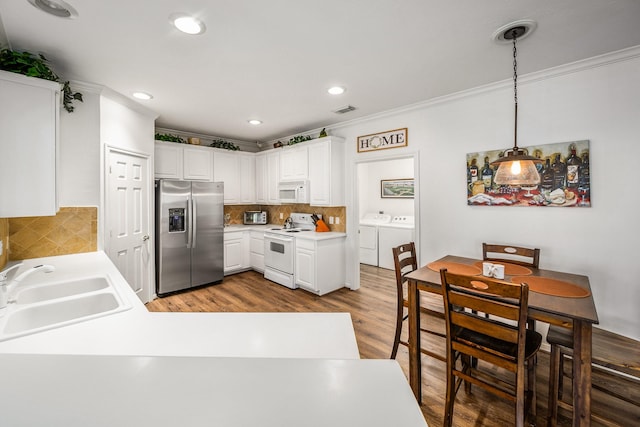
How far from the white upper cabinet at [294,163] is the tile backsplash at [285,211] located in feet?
2.12

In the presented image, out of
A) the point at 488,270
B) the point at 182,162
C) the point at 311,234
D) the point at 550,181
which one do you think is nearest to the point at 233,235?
the point at 182,162

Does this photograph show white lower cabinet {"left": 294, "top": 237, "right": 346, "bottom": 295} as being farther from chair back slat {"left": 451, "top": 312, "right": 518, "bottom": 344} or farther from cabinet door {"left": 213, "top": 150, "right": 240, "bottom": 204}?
chair back slat {"left": 451, "top": 312, "right": 518, "bottom": 344}

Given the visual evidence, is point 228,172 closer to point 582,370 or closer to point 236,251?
point 236,251

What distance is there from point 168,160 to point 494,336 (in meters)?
4.53

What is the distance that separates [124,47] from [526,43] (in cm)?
304

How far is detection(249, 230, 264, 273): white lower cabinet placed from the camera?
16.3 feet

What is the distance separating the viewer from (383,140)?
3727 millimetres

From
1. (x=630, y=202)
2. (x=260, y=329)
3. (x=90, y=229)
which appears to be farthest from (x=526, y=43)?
(x=90, y=229)

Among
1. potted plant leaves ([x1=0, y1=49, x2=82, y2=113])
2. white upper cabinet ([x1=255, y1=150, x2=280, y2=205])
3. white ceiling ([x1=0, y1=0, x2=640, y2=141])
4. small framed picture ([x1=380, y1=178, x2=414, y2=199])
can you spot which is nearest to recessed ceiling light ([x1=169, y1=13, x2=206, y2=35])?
white ceiling ([x1=0, y1=0, x2=640, y2=141])

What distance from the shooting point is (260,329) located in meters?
1.02

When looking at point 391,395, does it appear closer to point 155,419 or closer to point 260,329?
point 155,419

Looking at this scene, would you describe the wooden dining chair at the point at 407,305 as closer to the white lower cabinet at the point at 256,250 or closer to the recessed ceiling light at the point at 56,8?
the white lower cabinet at the point at 256,250

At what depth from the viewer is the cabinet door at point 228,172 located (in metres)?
4.91

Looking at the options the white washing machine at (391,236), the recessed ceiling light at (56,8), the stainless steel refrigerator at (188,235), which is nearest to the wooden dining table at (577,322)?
the recessed ceiling light at (56,8)
